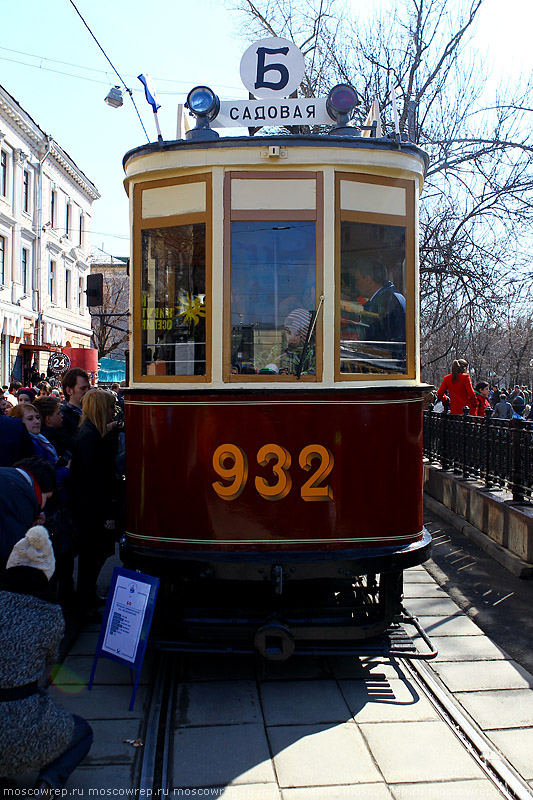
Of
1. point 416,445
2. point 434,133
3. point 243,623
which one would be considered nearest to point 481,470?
point 416,445

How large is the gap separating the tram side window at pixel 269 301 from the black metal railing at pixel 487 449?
12.3 ft

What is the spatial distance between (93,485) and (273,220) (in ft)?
7.63

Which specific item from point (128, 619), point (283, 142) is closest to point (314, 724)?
point (128, 619)

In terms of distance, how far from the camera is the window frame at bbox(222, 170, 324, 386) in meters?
4.34

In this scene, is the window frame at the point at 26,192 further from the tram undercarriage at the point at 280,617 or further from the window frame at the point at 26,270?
the tram undercarriage at the point at 280,617

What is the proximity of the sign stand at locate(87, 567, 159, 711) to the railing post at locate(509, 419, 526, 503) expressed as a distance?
174 inches

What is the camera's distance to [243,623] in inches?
168

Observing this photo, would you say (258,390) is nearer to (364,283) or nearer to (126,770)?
(364,283)

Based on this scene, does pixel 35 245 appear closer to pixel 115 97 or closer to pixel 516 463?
pixel 115 97

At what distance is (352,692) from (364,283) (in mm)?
2427

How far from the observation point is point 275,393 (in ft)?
14.0

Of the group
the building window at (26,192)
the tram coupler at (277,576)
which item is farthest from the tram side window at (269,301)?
the building window at (26,192)

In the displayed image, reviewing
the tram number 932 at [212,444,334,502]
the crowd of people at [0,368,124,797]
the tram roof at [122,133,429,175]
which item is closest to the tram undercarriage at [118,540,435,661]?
the tram number 932 at [212,444,334,502]

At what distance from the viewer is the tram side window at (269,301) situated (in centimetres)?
435
